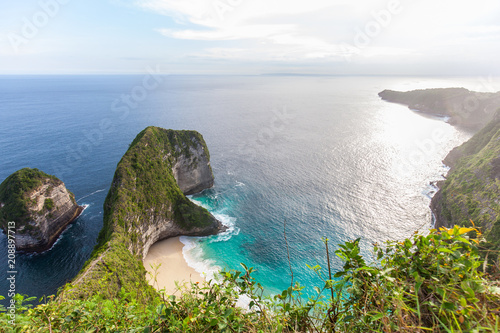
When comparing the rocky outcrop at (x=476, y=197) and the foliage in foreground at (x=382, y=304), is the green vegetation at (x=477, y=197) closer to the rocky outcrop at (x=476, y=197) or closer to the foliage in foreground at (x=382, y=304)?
the rocky outcrop at (x=476, y=197)

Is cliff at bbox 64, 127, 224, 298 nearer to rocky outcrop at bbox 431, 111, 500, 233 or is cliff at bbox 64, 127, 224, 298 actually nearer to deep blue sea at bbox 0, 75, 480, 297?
deep blue sea at bbox 0, 75, 480, 297

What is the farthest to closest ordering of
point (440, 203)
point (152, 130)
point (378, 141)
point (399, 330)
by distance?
point (378, 141) → point (152, 130) → point (440, 203) → point (399, 330)

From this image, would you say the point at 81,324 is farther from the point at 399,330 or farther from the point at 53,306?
the point at 399,330

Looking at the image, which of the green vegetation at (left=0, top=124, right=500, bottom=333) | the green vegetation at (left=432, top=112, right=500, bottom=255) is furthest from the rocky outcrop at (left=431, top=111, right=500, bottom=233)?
the green vegetation at (left=0, top=124, right=500, bottom=333)

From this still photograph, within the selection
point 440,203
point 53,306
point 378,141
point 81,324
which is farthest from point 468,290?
point 378,141

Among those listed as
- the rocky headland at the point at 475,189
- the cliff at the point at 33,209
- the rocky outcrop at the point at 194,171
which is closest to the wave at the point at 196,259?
the rocky outcrop at the point at 194,171

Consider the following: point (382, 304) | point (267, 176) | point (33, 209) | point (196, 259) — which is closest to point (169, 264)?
point (196, 259)
